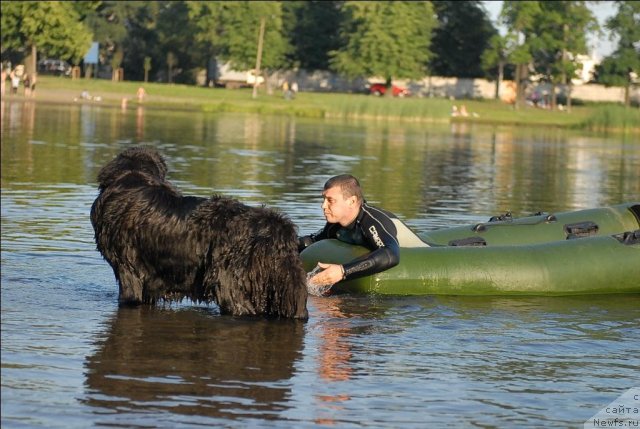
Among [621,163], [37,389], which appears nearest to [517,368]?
[37,389]

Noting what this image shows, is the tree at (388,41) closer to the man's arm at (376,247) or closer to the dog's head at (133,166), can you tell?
the man's arm at (376,247)

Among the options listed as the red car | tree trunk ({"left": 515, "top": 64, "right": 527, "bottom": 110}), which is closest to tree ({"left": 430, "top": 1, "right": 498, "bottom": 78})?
the red car

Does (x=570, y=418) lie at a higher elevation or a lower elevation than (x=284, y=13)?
lower

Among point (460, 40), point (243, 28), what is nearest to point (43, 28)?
point (243, 28)

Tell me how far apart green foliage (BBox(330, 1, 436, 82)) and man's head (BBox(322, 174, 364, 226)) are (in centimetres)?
8579

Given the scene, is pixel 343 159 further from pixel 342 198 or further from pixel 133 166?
pixel 133 166

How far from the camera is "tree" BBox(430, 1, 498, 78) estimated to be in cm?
10862

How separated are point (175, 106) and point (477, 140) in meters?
26.2

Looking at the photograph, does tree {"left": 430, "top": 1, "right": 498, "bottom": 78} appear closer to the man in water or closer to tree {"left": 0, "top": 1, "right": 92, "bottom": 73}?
tree {"left": 0, "top": 1, "right": 92, "bottom": 73}

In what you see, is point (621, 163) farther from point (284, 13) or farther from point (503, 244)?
point (284, 13)

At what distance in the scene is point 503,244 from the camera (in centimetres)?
1359

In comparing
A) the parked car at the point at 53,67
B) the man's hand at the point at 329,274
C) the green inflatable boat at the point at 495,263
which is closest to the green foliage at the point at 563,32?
the parked car at the point at 53,67

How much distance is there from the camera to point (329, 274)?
10.9 metres

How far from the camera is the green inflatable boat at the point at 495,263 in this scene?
39.8 ft
